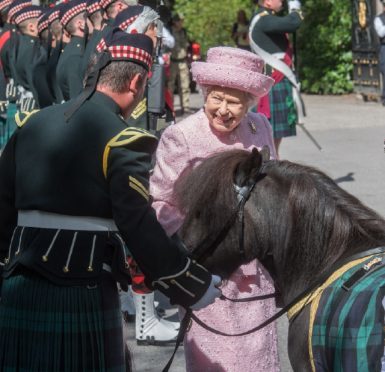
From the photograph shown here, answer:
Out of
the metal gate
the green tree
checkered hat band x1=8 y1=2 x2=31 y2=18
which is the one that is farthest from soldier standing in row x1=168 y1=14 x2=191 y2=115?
checkered hat band x1=8 y1=2 x2=31 y2=18

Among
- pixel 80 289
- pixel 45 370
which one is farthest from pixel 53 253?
pixel 45 370

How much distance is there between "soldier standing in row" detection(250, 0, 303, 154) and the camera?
9.68 metres

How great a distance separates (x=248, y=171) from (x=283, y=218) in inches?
7.5

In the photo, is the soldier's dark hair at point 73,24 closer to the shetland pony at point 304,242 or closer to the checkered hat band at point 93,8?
the checkered hat band at point 93,8

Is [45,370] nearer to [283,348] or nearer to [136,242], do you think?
[136,242]

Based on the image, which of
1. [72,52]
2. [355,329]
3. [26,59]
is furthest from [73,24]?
[355,329]

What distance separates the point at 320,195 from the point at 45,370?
108 cm

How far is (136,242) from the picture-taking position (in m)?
3.37

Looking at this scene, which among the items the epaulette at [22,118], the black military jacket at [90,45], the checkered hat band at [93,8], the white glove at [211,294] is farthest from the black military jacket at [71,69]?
the white glove at [211,294]

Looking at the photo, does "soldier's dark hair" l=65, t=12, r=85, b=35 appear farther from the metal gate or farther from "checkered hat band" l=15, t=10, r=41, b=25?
the metal gate

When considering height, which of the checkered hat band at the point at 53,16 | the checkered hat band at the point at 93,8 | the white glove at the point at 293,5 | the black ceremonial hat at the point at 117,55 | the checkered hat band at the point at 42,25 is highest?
the black ceremonial hat at the point at 117,55

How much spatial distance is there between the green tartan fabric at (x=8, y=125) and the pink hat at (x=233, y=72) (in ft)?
20.3

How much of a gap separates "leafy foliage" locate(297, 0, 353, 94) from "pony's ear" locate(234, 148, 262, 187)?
17.7 meters

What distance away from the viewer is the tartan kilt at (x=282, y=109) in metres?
9.75
